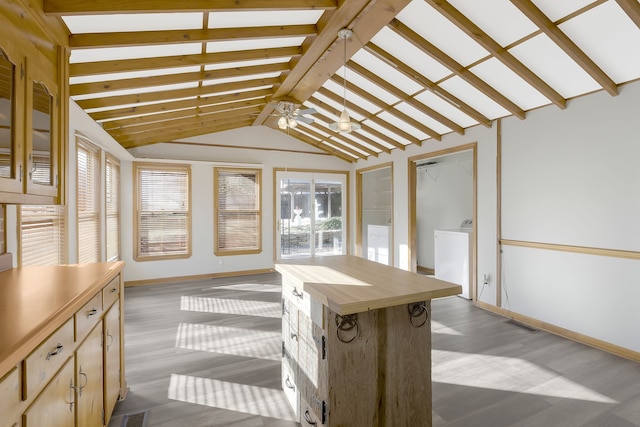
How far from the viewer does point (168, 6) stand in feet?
6.45

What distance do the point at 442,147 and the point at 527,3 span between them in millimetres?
2747

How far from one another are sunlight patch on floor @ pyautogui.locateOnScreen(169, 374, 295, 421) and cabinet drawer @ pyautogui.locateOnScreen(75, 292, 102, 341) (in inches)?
39.9

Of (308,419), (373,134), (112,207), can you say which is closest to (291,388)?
(308,419)

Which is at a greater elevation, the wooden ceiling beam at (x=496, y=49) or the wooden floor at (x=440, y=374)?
the wooden ceiling beam at (x=496, y=49)

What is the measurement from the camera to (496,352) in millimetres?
2943

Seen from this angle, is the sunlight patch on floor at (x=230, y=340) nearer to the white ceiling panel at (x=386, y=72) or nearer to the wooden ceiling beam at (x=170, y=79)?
the wooden ceiling beam at (x=170, y=79)

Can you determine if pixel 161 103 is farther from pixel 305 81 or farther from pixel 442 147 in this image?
pixel 442 147

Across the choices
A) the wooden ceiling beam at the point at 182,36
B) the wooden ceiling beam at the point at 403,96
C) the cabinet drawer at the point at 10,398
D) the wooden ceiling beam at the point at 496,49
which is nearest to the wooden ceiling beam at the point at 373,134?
the wooden ceiling beam at the point at 403,96

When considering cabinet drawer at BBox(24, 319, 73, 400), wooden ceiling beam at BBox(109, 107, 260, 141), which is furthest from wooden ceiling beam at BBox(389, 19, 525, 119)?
cabinet drawer at BBox(24, 319, 73, 400)

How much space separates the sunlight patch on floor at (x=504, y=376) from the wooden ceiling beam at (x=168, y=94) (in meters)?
3.67

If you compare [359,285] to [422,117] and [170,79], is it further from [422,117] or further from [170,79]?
[422,117]

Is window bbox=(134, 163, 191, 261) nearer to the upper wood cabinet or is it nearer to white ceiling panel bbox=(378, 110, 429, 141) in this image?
white ceiling panel bbox=(378, 110, 429, 141)

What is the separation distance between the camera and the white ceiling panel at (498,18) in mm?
2439

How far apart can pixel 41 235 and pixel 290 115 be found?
2.76 metres
